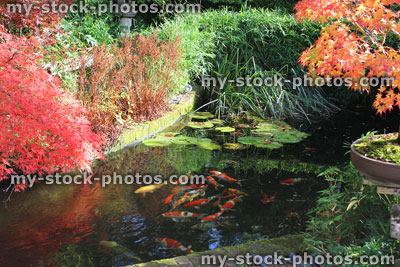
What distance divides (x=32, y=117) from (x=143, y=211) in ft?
3.61

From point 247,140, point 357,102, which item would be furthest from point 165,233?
point 357,102

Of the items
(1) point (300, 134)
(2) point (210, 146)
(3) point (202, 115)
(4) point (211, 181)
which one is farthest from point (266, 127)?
(4) point (211, 181)

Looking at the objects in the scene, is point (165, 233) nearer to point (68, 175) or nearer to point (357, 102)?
point (68, 175)

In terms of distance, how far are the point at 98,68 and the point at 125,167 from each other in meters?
1.04

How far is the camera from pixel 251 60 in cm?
702

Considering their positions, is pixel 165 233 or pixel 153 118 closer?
pixel 165 233

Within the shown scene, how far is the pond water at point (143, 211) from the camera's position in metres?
2.82

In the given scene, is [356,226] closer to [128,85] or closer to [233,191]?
[233,191]

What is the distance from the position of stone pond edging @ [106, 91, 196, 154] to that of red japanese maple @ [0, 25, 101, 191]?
1126 mm

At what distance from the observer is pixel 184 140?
520 cm

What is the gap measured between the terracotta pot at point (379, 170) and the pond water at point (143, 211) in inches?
34.6

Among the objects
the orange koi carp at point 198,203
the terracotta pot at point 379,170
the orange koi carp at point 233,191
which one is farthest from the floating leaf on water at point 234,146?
the terracotta pot at point 379,170

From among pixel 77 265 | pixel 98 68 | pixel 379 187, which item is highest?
pixel 98 68

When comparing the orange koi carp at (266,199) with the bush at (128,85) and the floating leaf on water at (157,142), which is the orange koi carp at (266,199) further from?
the bush at (128,85)
